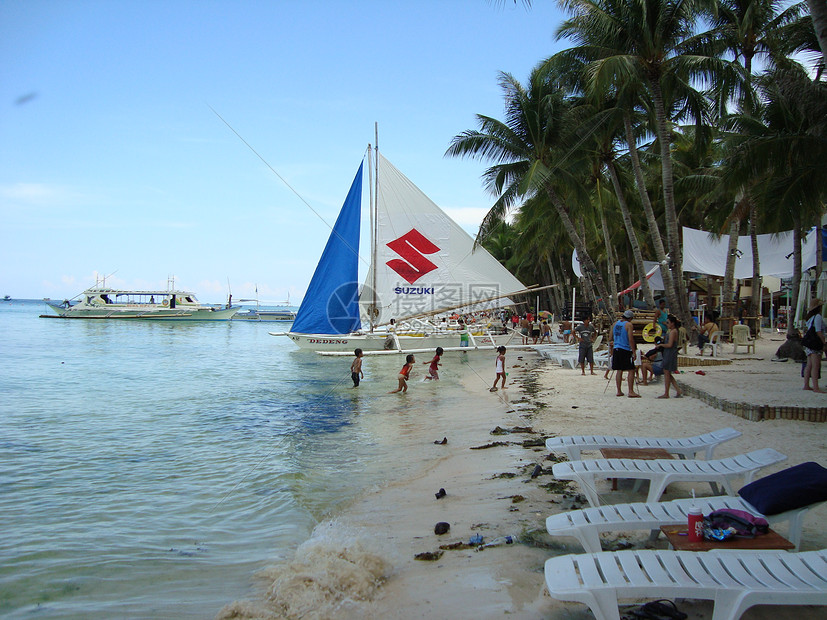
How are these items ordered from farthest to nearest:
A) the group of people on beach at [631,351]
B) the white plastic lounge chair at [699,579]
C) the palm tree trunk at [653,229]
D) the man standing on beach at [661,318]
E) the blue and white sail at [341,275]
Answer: the blue and white sail at [341,275] → the palm tree trunk at [653,229] → the man standing on beach at [661,318] → the group of people on beach at [631,351] → the white plastic lounge chair at [699,579]

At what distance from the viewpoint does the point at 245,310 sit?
326 feet

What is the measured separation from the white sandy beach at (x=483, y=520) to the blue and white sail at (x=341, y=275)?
10968 mm

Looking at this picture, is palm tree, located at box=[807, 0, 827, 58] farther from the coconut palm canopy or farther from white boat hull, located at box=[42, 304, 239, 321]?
white boat hull, located at box=[42, 304, 239, 321]

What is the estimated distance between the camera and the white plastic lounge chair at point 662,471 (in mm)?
4242

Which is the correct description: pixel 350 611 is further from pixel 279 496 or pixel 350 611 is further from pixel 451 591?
pixel 279 496

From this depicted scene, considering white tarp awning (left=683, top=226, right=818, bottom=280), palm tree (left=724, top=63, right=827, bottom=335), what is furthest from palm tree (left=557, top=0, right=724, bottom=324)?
white tarp awning (left=683, top=226, right=818, bottom=280)

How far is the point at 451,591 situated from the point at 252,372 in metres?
18.4

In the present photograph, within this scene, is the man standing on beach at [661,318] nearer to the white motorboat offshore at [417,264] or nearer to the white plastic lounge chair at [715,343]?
the white plastic lounge chair at [715,343]

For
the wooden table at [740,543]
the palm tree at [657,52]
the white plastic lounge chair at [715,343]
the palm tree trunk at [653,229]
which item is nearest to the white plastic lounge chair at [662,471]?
the wooden table at [740,543]

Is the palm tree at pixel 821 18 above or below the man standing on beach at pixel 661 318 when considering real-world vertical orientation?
above

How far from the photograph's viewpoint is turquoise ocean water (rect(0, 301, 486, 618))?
4.46m

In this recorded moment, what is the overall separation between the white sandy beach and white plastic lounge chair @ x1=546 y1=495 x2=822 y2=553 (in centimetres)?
39

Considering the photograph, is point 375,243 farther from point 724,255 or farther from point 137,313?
point 137,313

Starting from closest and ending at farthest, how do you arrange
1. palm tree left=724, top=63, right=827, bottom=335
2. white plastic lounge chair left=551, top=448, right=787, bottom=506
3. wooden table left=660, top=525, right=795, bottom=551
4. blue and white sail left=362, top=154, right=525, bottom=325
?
1. wooden table left=660, top=525, right=795, bottom=551
2. white plastic lounge chair left=551, top=448, right=787, bottom=506
3. palm tree left=724, top=63, right=827, bottom=335
4. blue and white sail left=362, top=154, right=525, bottom=325
